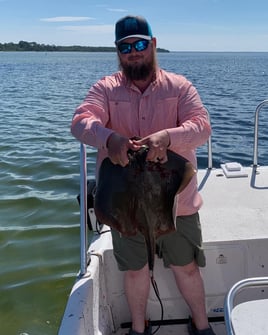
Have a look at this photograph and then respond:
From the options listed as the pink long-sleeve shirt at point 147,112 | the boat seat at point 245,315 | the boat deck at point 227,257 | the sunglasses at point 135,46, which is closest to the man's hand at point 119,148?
the pink long-sleeve shirt at point 147,112

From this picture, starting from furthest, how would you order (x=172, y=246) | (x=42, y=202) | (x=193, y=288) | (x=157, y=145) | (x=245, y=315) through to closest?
(x=42, y=202)
(x=193, y=288)
(x=172, y=246)
(x=157, y=145)
(x=245, y=315)

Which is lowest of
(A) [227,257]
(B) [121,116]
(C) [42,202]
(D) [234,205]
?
(C) [42,202]

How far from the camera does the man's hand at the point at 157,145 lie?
2.77 m

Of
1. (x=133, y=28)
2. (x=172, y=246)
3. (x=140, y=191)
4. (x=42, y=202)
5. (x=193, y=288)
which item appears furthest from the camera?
(x=42, y=202)

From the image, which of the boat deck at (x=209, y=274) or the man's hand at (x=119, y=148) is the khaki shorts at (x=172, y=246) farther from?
the man's hand at (x=119, y=148)

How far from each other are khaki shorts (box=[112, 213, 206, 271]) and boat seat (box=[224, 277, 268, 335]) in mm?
969

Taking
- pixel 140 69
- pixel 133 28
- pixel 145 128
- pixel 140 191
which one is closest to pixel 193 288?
pixel 140 191

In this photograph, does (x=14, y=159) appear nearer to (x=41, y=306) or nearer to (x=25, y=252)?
(x=25, y=252)

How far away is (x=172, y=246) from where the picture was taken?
334 cm

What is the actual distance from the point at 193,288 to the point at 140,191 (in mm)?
1040

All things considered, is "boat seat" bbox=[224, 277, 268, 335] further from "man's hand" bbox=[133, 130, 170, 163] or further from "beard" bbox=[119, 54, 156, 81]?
"beard" bbox=[119, 54, 156, 81]

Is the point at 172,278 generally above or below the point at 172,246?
below

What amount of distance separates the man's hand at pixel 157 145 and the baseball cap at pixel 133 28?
743 millimetres

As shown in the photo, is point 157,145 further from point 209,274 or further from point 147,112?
point 209,274
